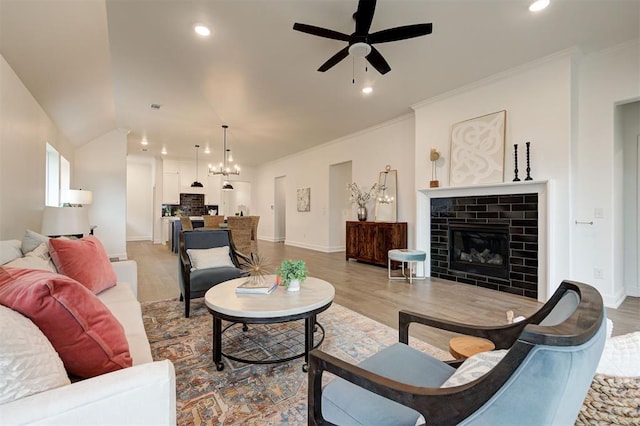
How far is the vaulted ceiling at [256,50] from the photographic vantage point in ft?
8.36

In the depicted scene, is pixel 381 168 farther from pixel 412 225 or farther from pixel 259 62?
pixel 259 62

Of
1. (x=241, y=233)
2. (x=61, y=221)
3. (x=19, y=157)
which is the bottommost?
(x=241, y=233)

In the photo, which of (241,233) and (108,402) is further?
(241,233)

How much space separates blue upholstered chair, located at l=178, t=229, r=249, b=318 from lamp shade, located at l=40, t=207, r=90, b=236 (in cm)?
99

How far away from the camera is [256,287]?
2.21 metres

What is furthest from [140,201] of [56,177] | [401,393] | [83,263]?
[401,393]

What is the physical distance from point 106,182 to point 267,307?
6.28 metres

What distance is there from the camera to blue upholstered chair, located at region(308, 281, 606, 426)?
1.94ft

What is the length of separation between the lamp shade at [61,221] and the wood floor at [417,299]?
1.12 m

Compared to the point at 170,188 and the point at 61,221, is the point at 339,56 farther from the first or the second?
the point at 170,188

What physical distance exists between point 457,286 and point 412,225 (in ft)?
5.00

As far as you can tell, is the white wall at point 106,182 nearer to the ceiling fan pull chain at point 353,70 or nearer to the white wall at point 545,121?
the ceiling fan pull chain at point 353,70

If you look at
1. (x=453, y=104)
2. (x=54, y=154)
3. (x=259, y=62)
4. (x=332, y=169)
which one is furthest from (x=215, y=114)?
(x=453, y=104)

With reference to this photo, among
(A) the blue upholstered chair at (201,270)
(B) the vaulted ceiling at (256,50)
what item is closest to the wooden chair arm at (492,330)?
(A) the blue upholstered chair at (201,270)
